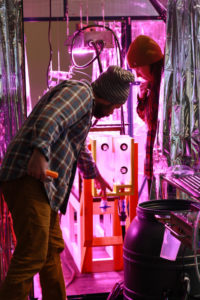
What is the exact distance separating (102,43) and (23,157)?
1.31m

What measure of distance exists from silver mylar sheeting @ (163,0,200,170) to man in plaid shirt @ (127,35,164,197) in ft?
0.63

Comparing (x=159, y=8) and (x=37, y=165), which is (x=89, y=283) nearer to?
(x=37, y=165)

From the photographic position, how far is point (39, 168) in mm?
1679

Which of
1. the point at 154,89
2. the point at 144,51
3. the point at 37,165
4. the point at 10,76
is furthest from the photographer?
the point at 154,89

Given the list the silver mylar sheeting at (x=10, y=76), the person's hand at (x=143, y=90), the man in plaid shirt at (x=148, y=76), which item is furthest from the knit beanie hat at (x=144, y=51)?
the silver mylar sheeting at (x=10, y=76)

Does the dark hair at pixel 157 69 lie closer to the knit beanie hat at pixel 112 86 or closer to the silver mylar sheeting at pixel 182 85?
the silver mylar sheeting at pixel 182 85

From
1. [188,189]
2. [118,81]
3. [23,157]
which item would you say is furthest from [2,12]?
[188,189]

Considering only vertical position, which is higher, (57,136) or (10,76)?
(10,76)

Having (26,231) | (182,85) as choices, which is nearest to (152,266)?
(26,231)

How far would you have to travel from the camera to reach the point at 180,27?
257cm

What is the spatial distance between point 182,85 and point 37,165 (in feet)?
3.90

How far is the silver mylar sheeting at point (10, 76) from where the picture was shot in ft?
7.47

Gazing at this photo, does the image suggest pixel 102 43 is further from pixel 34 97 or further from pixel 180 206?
pixel 34 97

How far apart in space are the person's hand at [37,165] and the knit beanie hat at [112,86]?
0.43 metres
